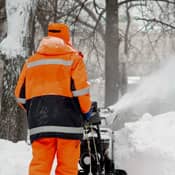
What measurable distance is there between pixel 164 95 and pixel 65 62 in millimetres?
9655

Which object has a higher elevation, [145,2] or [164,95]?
[145,2]

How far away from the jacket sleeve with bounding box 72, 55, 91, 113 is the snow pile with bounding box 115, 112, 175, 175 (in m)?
2.25

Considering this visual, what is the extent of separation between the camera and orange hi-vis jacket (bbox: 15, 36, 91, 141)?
13.2 ft

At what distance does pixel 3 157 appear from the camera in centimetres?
557

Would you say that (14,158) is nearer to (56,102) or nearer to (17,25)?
(56,102)

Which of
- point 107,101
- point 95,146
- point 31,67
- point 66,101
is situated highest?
point 31,67

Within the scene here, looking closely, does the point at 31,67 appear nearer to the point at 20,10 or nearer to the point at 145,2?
the point at 20,10

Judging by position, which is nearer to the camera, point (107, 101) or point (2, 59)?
point (2, 59)

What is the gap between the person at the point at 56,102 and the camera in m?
4.03

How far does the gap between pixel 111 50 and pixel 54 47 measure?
40.1 ft

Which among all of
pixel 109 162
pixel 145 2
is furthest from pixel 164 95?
pixel 109 162

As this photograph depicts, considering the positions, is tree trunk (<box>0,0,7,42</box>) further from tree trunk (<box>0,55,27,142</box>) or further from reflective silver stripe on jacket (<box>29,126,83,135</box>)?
reflective silver stripe on jacket (<box>29,126,83,135</box>)

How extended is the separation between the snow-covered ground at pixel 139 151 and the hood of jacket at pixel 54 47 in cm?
179

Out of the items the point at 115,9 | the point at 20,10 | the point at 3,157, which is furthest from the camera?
the point at 115,9
